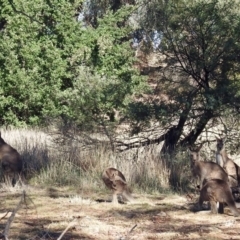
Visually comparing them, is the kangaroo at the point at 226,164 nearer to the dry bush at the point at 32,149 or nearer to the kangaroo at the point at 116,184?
the kangaroo at the point at 116,184

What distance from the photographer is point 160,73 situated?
45.6 ft

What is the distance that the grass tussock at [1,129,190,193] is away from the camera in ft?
38.5

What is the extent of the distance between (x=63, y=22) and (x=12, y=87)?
2.96 meters

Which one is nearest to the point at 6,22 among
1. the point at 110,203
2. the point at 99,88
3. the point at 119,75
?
the point at 119,75

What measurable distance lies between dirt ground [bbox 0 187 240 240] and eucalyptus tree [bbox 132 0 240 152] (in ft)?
8.03

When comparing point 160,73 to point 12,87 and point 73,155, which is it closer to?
point 73,155

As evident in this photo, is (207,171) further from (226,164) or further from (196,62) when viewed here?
(196,62)

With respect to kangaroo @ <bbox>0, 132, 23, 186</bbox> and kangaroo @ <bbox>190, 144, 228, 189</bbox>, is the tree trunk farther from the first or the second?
kangaroo @ <bbox>0, 132, 23, 186</bbox>

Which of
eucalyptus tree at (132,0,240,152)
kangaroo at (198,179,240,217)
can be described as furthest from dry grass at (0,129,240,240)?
eucalyptus tree at (132,0,240,152)

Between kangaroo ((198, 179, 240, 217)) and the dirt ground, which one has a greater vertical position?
kangaroo ((198, 179, 240, 217))

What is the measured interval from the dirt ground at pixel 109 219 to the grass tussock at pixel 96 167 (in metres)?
0.84

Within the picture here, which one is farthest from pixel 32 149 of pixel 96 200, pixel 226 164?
pixel 226 164

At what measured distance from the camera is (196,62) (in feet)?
42.7

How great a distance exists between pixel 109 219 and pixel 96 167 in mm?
3972
